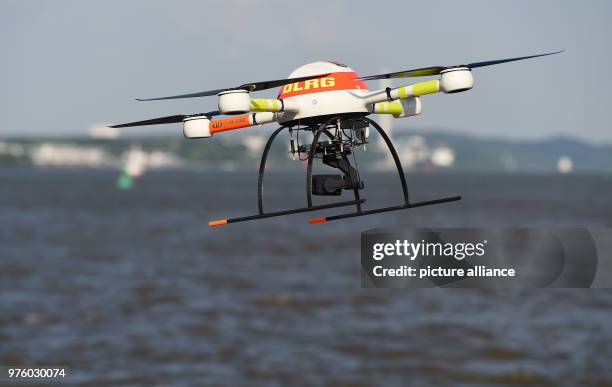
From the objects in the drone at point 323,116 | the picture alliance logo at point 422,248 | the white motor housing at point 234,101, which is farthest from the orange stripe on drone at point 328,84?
the picture alliance logo at point 422,248

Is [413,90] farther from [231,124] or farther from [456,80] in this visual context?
[231,124]

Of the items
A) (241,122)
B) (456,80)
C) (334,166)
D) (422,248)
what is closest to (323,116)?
(241,122)

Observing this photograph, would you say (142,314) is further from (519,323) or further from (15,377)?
(519,323)

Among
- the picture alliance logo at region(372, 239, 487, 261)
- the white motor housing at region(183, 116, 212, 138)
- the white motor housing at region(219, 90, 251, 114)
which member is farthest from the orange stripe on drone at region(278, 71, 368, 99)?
the picture alliance logo at region(372, 239, 487, 261)

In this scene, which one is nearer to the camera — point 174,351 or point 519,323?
point 174,351

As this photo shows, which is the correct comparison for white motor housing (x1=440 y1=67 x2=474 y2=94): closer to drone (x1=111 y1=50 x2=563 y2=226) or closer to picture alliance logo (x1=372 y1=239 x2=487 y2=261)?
drone (x1=111 y1=50 x2=563 y2=226)

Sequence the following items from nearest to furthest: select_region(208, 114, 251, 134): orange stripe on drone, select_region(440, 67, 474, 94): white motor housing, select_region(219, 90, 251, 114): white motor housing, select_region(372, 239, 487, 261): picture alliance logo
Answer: select_region(440, 67, 474, 94): white motor housing
select_region(219, 90, 251, 114): white motor housing
select_region(208, 114, 251, 134): orange stripe on drone
select_region(372, 239, 487, 261): picture alliance logo

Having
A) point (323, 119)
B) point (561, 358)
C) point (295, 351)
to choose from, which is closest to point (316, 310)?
point (295, 351)
